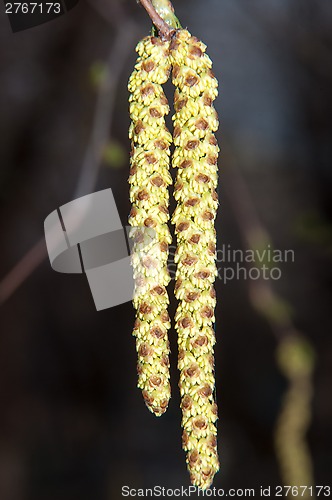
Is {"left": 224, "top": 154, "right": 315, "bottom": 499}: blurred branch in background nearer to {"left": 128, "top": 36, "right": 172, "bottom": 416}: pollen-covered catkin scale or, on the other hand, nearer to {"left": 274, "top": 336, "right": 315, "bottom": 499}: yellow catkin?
{"left": 274, "top": 336, "right": 315, "bottom": 499}: yellow catkin

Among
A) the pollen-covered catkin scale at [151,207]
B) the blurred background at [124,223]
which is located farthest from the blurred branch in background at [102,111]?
the pollen-covered catkin scale at [151,207]

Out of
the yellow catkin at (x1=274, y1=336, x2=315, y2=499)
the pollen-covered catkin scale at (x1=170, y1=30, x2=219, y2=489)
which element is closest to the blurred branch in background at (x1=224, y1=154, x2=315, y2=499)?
the yellow catkin at (x1=274, y1=336, x2=315, y2=499)

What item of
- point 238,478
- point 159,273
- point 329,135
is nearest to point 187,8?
point 329,135

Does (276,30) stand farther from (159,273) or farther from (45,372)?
(45,372)

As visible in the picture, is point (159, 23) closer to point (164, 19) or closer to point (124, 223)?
point (164, 19)

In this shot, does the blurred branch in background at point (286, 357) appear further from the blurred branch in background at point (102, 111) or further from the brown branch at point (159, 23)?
the brown branch at point (159, 23)
